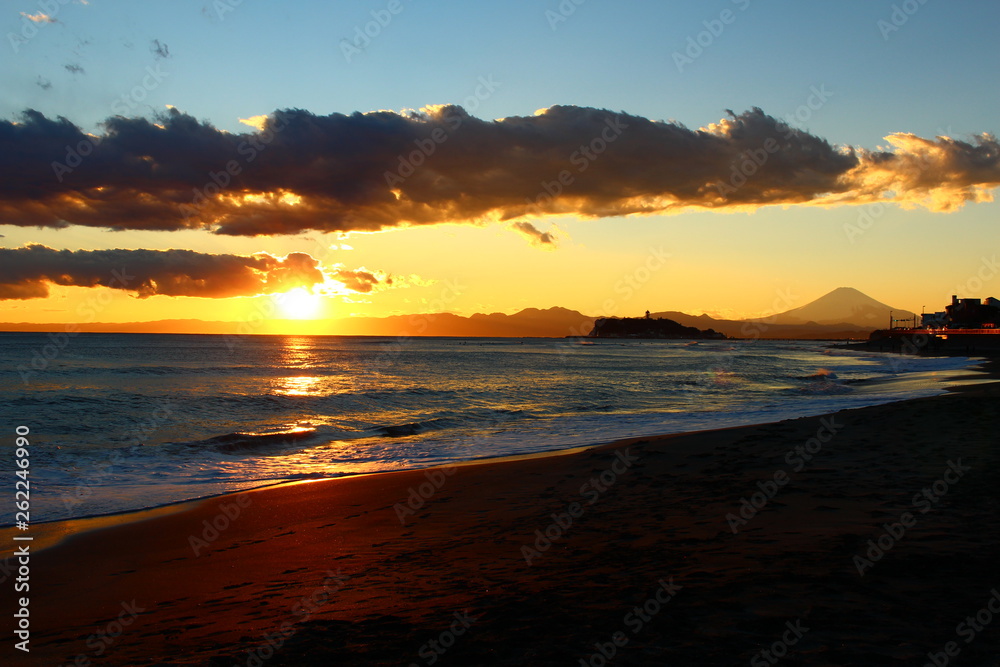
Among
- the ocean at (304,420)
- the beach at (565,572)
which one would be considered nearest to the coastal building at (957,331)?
the ocean at (304,420)

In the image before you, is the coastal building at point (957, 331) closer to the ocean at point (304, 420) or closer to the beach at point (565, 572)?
the ocean at point (304, 420)

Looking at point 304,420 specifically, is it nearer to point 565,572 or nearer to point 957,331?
point 565,572

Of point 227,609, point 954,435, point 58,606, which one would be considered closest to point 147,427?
point 58,606

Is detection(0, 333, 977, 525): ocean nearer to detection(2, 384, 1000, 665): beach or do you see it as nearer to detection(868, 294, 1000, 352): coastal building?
detection(2, 384, 1000, 665): beach

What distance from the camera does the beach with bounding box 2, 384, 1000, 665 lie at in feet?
14.5

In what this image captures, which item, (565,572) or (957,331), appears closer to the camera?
(565,572)

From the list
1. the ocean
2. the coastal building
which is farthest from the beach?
the coastal building

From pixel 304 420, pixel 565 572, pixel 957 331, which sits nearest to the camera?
pixel 565 572

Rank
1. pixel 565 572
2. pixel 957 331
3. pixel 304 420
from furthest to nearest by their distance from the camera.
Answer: pixel 957 331, pixel 304 420, pixel 565 572

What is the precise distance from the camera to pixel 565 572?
6.15 metres

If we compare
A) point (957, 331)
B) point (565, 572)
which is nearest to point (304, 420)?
point (565, 572)

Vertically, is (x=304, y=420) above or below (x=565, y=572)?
below

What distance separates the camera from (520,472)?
44.6 ft

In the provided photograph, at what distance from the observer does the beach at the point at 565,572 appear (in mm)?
4410
